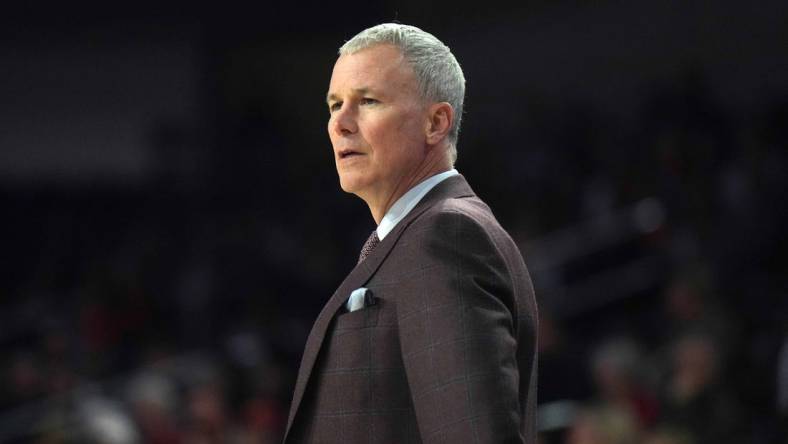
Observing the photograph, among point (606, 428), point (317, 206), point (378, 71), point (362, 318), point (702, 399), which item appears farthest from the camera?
point (317, 206)

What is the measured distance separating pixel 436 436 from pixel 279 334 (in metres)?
5.00

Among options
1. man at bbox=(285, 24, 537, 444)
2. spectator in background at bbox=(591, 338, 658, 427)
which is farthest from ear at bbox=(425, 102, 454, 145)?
spectator in background at bbox=(591, 338, 658, 427)

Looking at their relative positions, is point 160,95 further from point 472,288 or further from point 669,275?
point 472,288

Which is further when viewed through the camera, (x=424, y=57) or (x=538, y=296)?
(x=538, y=296)

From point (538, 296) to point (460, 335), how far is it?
4.39 metres

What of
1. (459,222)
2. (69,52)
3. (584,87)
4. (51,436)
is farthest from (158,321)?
(459,222)

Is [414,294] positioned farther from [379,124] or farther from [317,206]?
[317,206]

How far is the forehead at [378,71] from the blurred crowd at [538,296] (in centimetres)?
242

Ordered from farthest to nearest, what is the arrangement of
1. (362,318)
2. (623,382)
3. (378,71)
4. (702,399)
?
1. (623,382)
2. (702,399)
3. (378,71)
4. (362,318)

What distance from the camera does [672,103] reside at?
603 centimetres

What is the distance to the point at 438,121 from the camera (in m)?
1.56

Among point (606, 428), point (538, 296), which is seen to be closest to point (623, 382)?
point (606, 428)

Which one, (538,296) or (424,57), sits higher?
(424,57)

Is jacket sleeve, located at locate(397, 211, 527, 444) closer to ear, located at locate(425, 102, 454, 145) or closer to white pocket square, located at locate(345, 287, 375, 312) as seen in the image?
white pocket square, located at locate(345, 287, 375, 312)
